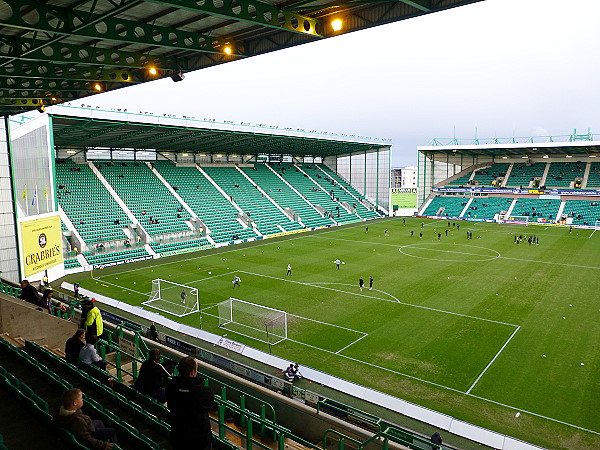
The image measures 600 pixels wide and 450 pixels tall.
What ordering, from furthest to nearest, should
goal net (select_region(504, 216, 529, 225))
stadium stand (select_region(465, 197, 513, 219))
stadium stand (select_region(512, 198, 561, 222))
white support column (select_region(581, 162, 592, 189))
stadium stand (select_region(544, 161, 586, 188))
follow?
stadium stand (select_region(465, 197, 513, 219)) → stadium stand (select_region(544, 161, 586, 188)) → white support column (select_region(581, 162, 592, 189)) → goal net (select_region(504, 216, 529, 225)) → stadium stand (select_region(512, 198, 561, 222))

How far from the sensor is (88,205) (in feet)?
137

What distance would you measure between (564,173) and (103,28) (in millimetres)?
73212

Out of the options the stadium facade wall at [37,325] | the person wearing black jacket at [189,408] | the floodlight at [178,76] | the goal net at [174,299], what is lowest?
the goal net at [174,299]

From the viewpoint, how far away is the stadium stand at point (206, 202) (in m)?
47.4

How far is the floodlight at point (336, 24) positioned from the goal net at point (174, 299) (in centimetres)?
1719

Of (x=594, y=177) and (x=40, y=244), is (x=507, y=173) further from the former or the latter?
(x=40, y=244)

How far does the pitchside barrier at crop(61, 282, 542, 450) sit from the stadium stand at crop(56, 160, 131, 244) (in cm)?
2181

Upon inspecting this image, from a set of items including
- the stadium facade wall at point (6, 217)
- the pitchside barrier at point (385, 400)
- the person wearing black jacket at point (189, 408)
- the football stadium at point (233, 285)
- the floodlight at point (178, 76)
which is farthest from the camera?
the stadium facade wall at point (6, 217)

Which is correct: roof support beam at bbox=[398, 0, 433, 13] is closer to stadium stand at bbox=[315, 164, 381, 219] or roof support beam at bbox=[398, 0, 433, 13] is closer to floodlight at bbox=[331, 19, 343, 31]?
floodlight at bbox=[331, 19, 343, 31]

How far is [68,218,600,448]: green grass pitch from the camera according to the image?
14055 mm

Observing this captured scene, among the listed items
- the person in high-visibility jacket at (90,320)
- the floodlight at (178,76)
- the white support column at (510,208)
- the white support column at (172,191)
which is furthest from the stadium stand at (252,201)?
the person in high-visibility jacket at (90,320)

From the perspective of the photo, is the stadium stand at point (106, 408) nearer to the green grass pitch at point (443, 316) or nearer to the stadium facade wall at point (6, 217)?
the green grass pitch at point (443, 316)

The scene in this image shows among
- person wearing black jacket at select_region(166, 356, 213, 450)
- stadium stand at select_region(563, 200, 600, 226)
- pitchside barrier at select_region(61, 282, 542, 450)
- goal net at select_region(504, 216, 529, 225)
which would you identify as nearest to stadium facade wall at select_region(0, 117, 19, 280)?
pitchside barrier at select_region(61, 282, 542, 450)

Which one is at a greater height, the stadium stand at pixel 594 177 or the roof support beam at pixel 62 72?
the roof support beam at pixel 62 72
